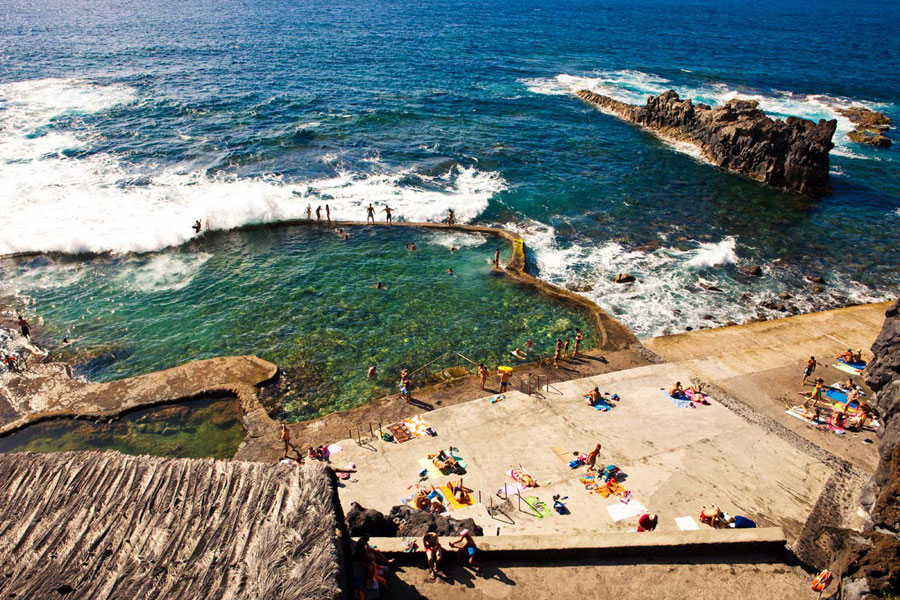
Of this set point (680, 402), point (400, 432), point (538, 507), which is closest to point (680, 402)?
point (680, 402)

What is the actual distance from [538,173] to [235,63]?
2243 inches

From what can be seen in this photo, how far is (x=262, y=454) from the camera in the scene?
19203 mm

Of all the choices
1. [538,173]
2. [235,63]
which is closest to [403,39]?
[235,63]

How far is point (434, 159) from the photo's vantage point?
49.3 m

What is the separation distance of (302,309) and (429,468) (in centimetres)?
1393

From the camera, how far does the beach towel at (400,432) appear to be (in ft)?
63.7

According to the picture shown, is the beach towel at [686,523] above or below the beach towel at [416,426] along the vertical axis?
below

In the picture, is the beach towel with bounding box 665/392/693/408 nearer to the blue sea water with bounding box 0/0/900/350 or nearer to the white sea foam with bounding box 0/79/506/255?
the blue sea water with bounding box 0/0/900/350

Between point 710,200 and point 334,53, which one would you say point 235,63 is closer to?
point 334,53

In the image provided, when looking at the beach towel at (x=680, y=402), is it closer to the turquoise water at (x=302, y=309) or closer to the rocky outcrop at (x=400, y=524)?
the turquoise water at (x=302, y=309)

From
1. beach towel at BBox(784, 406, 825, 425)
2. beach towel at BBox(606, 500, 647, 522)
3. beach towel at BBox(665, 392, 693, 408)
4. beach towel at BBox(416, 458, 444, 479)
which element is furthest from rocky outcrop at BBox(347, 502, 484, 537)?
beach towel at BBox(784, 406, 825, 425)

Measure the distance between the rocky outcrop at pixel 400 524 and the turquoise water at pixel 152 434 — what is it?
837 centimetres

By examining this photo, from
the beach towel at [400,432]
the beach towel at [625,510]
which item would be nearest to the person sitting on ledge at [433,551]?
the beach towel at [625,510]

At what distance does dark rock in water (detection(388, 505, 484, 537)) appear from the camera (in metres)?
13.9
